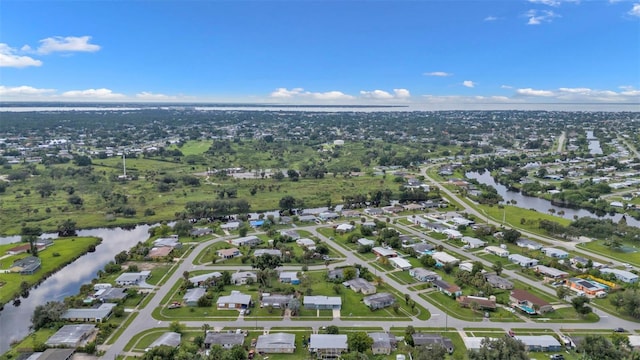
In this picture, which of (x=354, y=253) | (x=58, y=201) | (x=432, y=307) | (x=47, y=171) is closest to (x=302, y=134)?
(x=47, y=171)

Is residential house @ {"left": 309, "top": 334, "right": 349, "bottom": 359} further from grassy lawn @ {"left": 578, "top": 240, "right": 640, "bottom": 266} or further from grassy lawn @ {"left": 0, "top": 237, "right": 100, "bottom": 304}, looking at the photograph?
grassy lawn @ {"left": 578, "top": 240, "right": 640, "bottom": 266}

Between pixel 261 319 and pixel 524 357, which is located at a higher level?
pixel 524 357

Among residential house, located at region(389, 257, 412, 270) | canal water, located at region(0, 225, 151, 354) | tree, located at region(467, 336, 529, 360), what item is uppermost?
tree, located at region(467, 336, 529, 360)

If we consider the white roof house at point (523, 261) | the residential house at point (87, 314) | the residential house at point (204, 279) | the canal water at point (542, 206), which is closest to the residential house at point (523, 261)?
the white roof house at point (523, 261)

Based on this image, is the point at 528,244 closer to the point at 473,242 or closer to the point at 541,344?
the point at 473,242

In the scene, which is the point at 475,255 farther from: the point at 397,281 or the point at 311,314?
the point at 311,314

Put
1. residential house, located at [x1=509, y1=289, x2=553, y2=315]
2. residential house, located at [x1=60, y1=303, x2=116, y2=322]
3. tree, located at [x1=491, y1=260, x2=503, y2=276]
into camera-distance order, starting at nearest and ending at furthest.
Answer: residential house, located at [x1=60, y1=303, x2=116, y2=322] → residential house, located at [x1=509, y1=289, x2=553, y2=315] → tree, located at [x1=491, y1=260, x2=503, y2=276]

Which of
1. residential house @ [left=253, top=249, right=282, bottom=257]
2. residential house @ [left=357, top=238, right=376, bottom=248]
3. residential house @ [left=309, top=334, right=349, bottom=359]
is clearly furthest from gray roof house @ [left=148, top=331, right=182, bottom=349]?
residential house @ [left=357, top=238, right=376, bottom=248]
